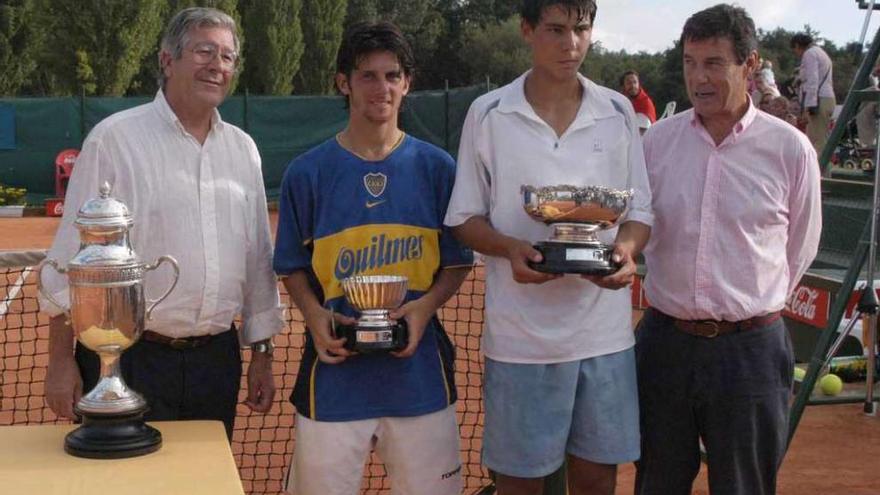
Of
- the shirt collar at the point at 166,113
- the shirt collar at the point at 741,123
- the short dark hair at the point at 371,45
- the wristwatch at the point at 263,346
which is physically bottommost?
the wristwatch at the point at 263,346

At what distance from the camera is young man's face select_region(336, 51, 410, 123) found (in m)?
3.19

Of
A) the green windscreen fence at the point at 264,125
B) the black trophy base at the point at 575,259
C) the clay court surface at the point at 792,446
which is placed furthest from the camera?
the green windscreen fence at the point at 264,125

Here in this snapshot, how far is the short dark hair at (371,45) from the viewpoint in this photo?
319 cm

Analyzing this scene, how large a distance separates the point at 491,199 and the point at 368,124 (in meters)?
0.44

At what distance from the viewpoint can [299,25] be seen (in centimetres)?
3462

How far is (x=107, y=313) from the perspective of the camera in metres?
2.50

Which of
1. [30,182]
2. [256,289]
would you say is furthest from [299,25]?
[256,289]

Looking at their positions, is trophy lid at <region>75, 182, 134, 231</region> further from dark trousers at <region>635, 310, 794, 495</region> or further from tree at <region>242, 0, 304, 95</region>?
tree at <region>242, 0, 304, 95</region>

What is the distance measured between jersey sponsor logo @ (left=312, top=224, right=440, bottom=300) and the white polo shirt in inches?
6.3

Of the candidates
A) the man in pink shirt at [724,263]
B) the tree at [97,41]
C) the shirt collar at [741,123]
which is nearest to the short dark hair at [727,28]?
the man in pink shirt at [724,263]

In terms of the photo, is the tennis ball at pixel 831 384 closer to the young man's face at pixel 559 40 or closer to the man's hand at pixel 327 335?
the young man's face at pixel 559 40

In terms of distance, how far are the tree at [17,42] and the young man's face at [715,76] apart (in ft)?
85.9

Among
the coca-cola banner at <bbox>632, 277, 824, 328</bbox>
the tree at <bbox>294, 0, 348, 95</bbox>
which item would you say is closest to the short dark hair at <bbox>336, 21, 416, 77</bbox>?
the coca-cola banner at <bbox>632, 277, 824, 328</bbox>

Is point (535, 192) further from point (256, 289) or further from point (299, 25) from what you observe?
point (299, 25)
